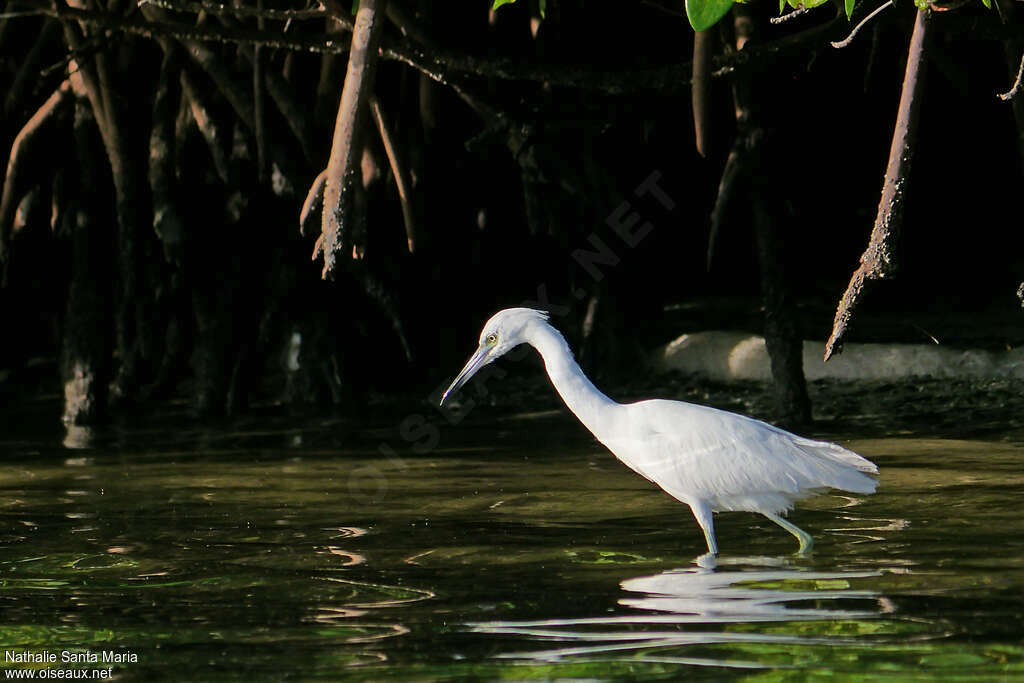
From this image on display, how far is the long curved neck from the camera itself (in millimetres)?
5613

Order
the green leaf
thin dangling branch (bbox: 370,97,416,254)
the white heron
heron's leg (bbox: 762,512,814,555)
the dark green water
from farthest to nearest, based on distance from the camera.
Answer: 1. thin dangling branch (bbox: 370,97,416,254)
2. the white heron
3. heron's leg (bbox: 762,512,814,555)
4. the green leaf
5. the dark green water

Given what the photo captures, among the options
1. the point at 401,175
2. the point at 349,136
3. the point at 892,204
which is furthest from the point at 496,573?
the point at 401,175

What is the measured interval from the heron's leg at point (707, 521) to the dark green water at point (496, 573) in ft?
0.23

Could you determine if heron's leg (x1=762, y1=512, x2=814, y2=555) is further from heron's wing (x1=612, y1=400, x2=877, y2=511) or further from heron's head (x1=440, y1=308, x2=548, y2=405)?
heron's head (x1=440, y1=308, x2=548, y2=405)

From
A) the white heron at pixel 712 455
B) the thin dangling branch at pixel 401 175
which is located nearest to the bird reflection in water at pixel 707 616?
the white heron at pixel 712 455

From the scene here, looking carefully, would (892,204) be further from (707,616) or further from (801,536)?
(707,616)

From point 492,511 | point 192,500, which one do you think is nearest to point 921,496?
point 492,511

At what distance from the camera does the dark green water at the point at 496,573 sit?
12.2ft

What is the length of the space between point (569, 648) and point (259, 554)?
5.39 feet

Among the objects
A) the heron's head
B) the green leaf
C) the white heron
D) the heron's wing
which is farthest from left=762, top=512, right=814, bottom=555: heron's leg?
the green leaf

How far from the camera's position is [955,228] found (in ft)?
36.6

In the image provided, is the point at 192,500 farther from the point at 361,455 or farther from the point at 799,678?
the point at 799,678

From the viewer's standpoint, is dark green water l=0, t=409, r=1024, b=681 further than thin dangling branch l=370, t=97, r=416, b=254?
No

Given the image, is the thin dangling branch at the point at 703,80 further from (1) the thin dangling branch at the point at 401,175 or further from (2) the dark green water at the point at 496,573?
(1) the thin dangling branch at the point at 401,175
